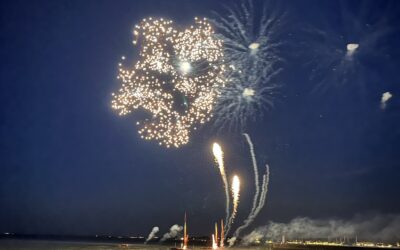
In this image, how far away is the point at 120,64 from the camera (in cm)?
3484

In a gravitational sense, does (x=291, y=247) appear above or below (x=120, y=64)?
below

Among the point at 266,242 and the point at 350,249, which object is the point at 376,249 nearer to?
the point at 350,249

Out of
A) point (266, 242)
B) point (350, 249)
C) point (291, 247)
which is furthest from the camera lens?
point (266, 242)

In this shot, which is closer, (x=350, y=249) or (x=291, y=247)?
(x=291, y=247)

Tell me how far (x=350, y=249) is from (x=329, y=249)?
966 cm

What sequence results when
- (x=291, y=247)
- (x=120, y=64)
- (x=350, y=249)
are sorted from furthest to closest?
(x=350, y=249) < (x=291, y=247) < (x=120, y=64)

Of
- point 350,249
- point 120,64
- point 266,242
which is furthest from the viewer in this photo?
point 266,242

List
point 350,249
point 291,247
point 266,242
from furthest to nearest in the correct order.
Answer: point 266,242, point 350,249, point 291,247

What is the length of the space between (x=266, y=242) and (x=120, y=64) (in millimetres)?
129201

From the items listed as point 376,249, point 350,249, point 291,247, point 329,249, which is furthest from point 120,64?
point 376,249

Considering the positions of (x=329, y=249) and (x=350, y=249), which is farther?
(x=350, y=249)

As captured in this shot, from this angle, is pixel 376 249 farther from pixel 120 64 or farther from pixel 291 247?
pixel 120 64

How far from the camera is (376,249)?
10544cm

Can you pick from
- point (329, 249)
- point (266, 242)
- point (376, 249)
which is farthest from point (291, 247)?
point (266, 242)
